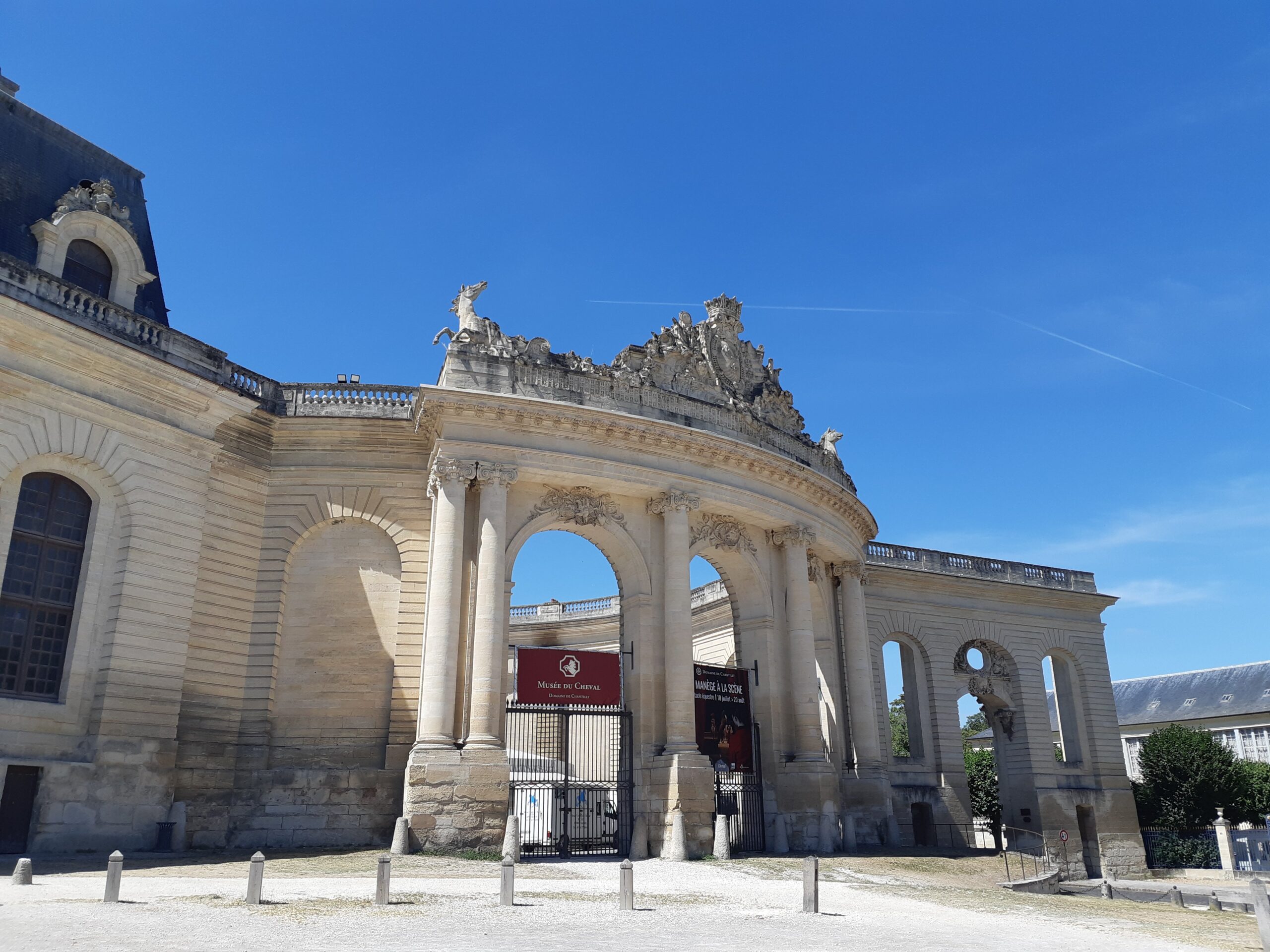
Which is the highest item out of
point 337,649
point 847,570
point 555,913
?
point 847,570

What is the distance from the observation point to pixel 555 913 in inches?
536

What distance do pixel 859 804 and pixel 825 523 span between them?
8.94 m

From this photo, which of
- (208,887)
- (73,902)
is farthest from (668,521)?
(73,902)

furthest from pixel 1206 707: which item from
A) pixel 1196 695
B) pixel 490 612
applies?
pixel 490 612

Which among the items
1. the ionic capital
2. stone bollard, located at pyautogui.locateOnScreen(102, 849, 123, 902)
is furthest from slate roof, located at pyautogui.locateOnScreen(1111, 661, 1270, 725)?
stone bollard, located at pyautogui.locateOnScreen(102, 849, 123, 902)

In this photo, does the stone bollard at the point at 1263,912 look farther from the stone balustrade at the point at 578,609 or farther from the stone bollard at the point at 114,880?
the stone balustrade at the point at 578,609

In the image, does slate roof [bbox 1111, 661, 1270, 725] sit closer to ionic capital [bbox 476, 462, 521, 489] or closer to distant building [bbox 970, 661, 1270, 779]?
distant building [bbox 970, 661, 1270, 779]

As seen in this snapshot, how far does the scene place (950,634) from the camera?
40.8 meters

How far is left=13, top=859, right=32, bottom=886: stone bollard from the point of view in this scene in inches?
570

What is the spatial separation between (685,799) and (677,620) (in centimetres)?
462

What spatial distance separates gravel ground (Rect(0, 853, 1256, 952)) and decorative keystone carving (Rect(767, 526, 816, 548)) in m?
11.1

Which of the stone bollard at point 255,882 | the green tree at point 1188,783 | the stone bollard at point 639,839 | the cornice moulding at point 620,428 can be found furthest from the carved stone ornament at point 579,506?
the green tree at point 1188,783

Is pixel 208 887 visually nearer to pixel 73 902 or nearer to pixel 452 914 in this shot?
pixel 73 902

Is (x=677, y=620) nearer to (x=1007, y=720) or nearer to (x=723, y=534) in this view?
(x=723, y=534)
